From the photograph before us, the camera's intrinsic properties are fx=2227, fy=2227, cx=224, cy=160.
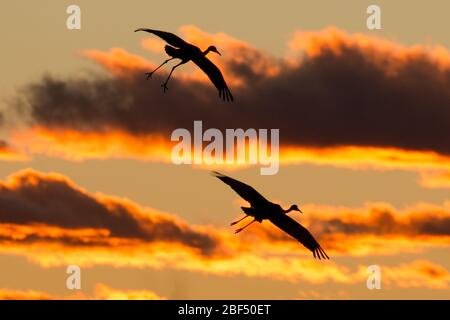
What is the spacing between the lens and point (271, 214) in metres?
109

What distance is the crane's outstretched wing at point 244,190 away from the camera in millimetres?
103162

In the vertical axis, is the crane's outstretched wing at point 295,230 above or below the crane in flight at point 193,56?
below

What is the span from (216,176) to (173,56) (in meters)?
9.65

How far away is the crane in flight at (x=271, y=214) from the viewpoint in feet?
343

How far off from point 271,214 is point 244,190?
4.98 m

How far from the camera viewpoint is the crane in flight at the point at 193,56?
350 ft

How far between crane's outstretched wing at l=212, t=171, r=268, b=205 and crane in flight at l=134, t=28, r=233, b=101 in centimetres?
700

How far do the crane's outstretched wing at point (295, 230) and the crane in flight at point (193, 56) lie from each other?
6.50 m

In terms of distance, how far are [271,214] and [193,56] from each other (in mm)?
8744

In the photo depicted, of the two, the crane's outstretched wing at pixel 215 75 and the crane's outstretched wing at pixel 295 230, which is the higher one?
the crane's outstretched wing at pixel 215 75
